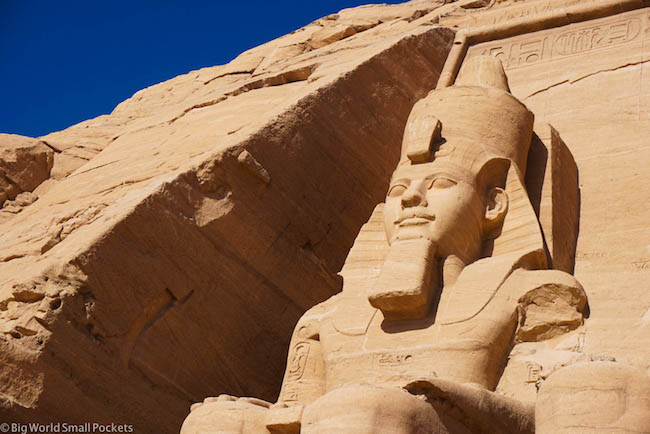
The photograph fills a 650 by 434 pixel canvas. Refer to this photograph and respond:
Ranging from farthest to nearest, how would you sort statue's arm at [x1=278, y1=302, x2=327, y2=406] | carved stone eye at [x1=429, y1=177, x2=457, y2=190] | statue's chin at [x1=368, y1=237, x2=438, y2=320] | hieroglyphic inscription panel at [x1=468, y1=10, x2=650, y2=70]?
hieroglyphic inscription panel at [x1=468, y1=10, x2=650, y2=70], carved stone eye at [x1=429, y1=177, x2=457, y2=190], statue's arm at [x1=278, y1=302, x2=327, y2=406], statue's chin at [x1=368, y1=237, x2=438, y2=320]

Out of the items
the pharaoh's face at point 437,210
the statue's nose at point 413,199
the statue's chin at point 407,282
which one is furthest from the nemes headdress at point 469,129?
the statue's chin at point 407,282

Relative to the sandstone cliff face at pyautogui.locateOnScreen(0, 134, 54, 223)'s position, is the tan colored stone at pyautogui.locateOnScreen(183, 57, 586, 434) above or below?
below

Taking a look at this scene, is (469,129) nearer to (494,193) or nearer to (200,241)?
(494,193)

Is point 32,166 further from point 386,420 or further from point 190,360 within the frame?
point 386,420

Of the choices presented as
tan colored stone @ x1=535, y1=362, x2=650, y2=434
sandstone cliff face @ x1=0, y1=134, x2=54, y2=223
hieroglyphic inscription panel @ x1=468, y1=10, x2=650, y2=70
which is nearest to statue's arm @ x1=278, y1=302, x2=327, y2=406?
tan colored stone @ x1=535, y1=362, x2=650, y2=434

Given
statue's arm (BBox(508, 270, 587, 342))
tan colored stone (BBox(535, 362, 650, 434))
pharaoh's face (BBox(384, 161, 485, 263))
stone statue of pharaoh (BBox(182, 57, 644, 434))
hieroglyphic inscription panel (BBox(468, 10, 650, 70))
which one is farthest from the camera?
hieroglyphic inscription panel (BBox(468, 10, 650, 70))

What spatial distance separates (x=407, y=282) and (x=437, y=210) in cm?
53

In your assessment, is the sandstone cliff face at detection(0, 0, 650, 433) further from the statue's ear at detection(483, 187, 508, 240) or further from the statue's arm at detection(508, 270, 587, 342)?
the statue's ear at detection(483, 187, 508, 240)

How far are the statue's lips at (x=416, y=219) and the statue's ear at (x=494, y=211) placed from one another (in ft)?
1.25

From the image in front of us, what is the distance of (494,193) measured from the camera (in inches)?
222

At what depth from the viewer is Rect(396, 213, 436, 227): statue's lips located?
17.4ft

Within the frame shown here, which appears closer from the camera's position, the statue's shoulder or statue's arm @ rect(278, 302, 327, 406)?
the statue's shoulder

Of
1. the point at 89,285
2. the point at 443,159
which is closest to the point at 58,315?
the point at 89,285

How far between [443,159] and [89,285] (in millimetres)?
1896
